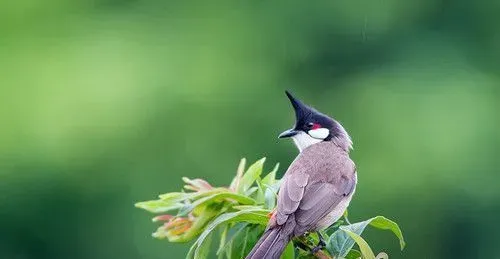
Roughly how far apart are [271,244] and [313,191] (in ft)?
1.49

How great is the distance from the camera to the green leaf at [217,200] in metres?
2.03

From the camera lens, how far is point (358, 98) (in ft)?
21.2

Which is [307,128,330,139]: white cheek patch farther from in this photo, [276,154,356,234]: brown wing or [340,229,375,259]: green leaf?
[340,229,375,259]: green leaf

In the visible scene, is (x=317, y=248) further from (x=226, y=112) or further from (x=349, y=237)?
(x=226, y=112)

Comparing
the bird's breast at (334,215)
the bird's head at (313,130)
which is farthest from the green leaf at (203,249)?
the bird's head at (313,130)

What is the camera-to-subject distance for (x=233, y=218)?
193cm

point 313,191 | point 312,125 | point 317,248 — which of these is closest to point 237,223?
point 317,248

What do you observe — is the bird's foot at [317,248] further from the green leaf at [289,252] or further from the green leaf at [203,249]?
the green leaf at [203,249]

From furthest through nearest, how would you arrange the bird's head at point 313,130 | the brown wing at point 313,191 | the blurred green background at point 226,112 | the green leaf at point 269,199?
1. the blurred green background at point 226,112
2. the bird's head at point 313,130
3. the brown wing at point 313,191
4. the green leaf at point 269,199

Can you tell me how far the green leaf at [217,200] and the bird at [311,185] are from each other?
51mm

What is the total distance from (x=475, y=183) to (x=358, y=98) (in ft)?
2.32

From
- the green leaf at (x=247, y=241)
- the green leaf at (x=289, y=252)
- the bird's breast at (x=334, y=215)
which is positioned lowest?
the bird's breast at (x=334, y=215)

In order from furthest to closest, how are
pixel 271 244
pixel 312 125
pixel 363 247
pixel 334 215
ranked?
pixel 312 125, pixel 334 215, pixel 271 244, pixel 363 247

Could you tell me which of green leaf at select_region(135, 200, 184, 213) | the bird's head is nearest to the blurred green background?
the bird's head
